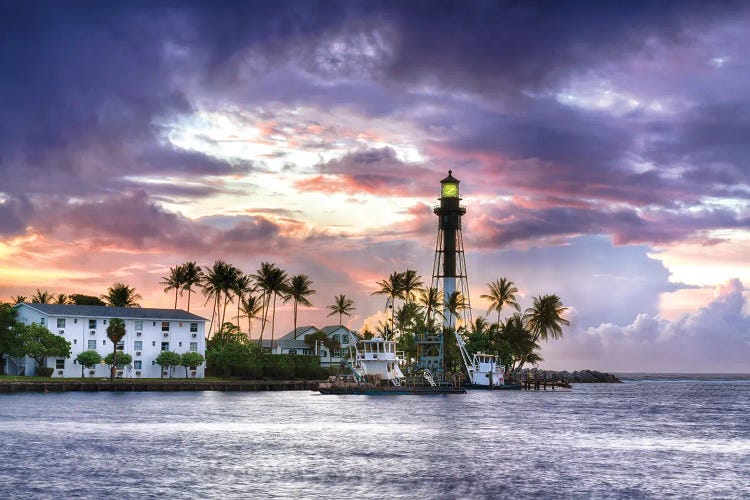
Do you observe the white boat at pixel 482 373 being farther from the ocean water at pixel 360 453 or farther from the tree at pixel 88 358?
the ocean water at pixel 360 453

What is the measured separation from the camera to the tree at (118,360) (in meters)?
136

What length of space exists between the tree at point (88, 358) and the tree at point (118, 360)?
→ 1.51 meters

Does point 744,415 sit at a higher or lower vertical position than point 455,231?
lower

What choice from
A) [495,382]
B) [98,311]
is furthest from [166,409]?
[495,382]

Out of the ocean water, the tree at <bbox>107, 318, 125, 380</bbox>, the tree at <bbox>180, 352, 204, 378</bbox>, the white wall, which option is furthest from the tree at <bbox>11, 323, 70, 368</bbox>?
the ocean water

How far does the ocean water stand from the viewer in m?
40.7

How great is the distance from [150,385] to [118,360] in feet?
39.5

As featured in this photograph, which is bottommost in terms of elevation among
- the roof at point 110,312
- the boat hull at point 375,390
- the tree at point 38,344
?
the boat hull at point 375,390

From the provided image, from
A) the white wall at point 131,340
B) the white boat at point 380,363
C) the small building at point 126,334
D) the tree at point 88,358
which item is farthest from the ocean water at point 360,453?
the white wall at point 131,340

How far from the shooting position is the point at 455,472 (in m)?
46.4

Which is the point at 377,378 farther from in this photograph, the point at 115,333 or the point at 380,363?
the point at 115,333

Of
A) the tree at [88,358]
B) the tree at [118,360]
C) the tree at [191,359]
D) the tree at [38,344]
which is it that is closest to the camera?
the tree at [38,344]

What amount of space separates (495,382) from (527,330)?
74.1 feet

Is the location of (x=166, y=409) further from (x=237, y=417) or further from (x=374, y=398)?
(x=374, y=398)
